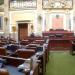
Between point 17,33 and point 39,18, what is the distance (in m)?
2.35

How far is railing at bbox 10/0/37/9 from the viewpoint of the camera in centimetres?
2069

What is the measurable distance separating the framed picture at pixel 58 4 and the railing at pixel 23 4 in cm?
89

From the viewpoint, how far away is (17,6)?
20.8 meters

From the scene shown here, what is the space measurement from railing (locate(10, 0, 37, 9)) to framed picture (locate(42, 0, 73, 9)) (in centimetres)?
89

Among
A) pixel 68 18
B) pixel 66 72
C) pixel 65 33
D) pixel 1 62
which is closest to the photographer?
pixel 1 62

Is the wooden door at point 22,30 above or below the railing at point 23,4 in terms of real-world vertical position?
below

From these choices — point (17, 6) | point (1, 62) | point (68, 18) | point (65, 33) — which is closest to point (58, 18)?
point (68, 18)

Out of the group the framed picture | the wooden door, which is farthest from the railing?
the wooden door

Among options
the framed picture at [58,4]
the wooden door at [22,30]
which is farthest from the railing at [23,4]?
the wooden door at [22,30]

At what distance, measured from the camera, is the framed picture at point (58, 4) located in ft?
66.9

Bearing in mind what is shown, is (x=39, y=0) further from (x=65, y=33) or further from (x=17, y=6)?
(x=65, y=33)

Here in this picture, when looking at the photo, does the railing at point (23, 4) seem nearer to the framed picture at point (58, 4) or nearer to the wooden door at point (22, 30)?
the framed picture at point (58, 4)

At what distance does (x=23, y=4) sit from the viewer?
2075cm

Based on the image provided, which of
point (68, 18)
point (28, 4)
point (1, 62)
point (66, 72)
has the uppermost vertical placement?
point (28, 4)
